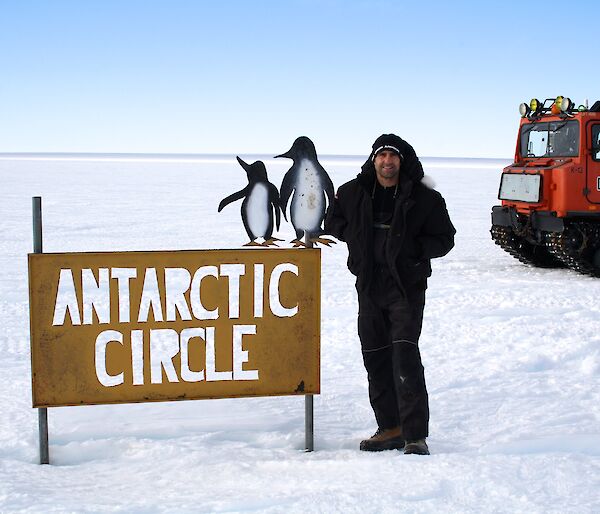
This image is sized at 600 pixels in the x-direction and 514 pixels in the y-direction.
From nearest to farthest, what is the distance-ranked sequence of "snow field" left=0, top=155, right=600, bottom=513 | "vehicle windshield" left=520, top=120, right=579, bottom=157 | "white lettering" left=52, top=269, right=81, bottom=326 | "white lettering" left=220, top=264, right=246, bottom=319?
"snow field" left=0, top=155, right=600, bottom=513, "white lettering" left=52, top=269, right=81, bottom=326, "white lettering" left=220, top=264, right=246, bottom=319, "vehicle windshield" left=520, top=120, right=579, bottom=157

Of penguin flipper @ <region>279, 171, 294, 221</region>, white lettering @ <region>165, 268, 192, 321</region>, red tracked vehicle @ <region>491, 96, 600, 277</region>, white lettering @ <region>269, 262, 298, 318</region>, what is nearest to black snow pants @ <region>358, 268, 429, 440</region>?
white lettering @ <region>269, 262, 298, 318</region>

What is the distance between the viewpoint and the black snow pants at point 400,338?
12.7 ft

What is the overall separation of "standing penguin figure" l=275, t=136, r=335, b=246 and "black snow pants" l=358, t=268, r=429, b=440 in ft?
1.39

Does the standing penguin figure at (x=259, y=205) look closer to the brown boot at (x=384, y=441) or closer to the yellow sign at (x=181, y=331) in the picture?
the yellow sign at (x=181, y=331)

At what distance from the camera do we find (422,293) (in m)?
3.97

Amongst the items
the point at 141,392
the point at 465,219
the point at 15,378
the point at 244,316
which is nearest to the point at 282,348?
the point at 244,316

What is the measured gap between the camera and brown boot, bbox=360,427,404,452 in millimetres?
4023

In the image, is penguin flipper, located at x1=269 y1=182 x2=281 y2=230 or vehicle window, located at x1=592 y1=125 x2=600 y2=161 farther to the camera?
vehicle window, located at x1=592 y1=125 x2=600 y2=161

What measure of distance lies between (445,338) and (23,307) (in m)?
3.91

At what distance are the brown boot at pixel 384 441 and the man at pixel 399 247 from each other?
4.7 inches

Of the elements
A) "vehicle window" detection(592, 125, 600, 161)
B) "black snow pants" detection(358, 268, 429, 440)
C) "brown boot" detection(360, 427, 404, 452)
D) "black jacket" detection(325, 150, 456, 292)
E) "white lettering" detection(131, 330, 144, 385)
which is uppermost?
"vehicle window" detection(592, 125, 600, 161)

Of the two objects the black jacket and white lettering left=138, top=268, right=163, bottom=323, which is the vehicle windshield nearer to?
white lettering left=138, top=268, right=163, bottom=323

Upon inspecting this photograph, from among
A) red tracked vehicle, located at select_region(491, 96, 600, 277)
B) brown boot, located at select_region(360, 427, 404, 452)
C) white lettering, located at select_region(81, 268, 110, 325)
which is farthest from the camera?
red tracked vehicle, located at select_region(491, 96, 600, 277)

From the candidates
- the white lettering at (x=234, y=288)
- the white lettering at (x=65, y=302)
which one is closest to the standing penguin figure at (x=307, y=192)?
the white lettering at (x=234, y=288)
